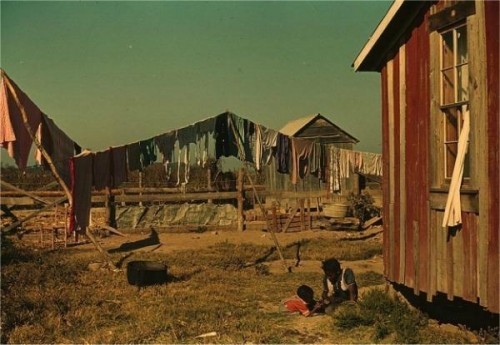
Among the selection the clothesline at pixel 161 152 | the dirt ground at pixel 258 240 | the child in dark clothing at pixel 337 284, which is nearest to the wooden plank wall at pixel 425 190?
the child in dark clothing at pixel 337 284

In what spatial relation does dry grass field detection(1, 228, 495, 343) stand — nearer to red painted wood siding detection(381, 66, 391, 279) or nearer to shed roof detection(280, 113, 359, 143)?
red painted wood siding detection(381, 66, 391, 279)

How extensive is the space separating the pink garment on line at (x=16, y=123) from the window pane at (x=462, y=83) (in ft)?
24.3

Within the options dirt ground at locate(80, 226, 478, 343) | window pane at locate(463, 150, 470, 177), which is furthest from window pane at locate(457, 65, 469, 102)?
dirt ground at locate(80, 226, 478, 343)

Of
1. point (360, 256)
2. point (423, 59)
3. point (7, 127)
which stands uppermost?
point (423, 59)

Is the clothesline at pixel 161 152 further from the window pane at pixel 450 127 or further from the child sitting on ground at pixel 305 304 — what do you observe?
the window pane at pixel 450 127

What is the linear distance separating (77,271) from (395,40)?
322 inches

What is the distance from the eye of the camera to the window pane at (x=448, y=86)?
247 inches

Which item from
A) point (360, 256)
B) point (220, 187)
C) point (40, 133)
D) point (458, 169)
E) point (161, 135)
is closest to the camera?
point (458, 169)

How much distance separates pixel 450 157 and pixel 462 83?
0.94 metres

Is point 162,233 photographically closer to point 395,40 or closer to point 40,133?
point 40,133

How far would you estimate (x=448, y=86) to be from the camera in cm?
632

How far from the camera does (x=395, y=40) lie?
24.2 feet

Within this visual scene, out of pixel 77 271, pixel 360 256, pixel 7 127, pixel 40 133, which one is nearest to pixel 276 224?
pixel 360 256

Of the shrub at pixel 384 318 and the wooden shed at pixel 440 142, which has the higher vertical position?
the wooden shed at pixel 440 142
